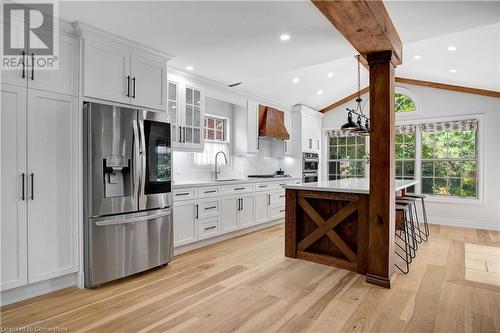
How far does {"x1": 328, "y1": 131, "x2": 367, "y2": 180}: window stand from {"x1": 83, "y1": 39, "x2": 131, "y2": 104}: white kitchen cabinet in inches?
221

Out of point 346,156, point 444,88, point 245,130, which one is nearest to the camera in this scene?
point 245,130

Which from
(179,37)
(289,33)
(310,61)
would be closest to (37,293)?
(179,37)

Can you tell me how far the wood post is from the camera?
2865 millimetres

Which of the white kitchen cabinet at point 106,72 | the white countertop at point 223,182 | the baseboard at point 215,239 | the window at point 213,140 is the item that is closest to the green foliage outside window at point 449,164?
the white countertop at point 223,182

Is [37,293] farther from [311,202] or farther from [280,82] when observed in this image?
[280,82]

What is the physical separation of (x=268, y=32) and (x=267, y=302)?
8.40 feet

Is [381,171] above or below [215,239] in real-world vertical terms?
above

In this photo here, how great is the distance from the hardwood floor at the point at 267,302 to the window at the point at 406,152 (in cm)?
327

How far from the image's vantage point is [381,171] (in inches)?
114

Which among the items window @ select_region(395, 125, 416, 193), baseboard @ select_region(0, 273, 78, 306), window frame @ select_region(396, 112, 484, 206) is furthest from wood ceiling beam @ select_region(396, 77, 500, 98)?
baseboard @ select_region(0, 273, 78, 306)

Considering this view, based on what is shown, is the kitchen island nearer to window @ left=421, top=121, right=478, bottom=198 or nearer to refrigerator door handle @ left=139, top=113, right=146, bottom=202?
refrigerator door handle @ left=139, top=113, right=146, bottom=202

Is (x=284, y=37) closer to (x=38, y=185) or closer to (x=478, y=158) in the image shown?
(x=38, y=185)

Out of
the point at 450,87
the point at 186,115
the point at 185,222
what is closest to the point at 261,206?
the point at 185,222

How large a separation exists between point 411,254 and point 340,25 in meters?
3.10
